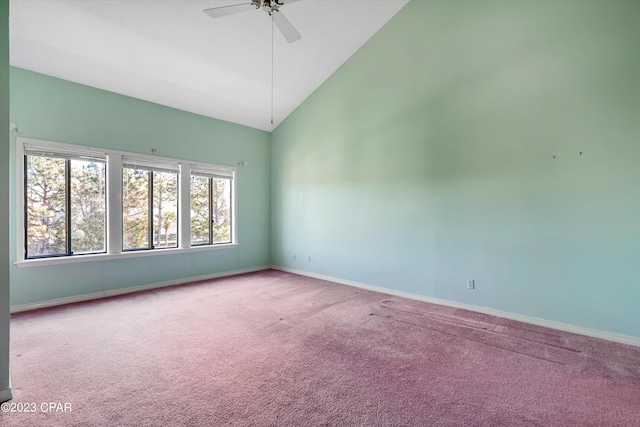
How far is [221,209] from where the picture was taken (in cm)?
580

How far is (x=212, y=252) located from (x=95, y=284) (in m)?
1.85

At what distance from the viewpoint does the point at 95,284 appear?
4.23 metres

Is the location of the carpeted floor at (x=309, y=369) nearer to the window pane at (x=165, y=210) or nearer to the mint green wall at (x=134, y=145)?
the mint green wall at (x=134, y=145)

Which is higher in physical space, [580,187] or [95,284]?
[580,187]

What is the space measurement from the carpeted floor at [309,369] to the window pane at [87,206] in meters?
0.93

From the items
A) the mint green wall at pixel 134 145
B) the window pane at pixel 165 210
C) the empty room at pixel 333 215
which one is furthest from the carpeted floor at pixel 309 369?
the window pane at pixel 165 210

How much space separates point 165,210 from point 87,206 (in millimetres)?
1072

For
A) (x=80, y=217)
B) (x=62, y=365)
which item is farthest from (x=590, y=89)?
(x=80, y=217)

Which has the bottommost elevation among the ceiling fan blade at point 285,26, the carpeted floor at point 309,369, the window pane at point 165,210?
the carpeted floor at point 309,369

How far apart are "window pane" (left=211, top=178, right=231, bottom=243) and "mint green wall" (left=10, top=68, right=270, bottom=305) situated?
9.3 inches

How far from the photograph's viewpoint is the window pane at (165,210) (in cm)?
489

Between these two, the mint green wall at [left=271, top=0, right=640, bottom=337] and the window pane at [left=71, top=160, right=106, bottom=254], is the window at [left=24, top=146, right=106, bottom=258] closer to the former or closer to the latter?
the window pane at [left=71, top=160, right=106, bottom=254]

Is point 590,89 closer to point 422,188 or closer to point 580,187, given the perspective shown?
point 580,187

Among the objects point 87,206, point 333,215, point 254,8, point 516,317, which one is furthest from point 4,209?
→ point 516,317
